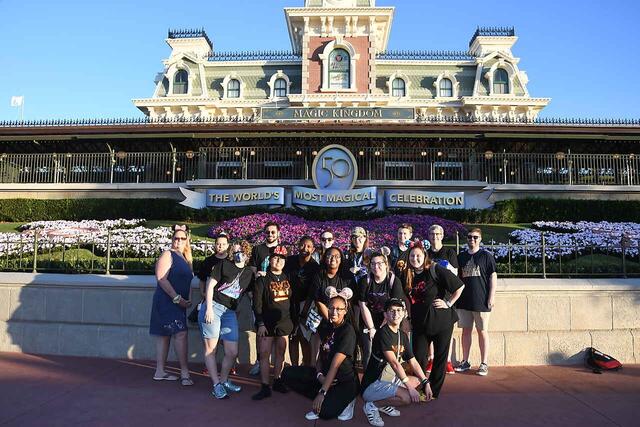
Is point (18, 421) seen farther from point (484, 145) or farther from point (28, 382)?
point (484, 145)

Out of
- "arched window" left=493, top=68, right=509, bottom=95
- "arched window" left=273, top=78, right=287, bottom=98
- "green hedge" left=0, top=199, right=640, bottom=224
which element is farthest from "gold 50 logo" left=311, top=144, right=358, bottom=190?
"arched window" left=493, top=68, right=509, bottom=95

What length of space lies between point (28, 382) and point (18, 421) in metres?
1.39

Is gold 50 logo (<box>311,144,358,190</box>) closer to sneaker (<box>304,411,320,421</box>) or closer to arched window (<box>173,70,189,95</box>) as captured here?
sneaker (<box>304,411,320,421</box>)

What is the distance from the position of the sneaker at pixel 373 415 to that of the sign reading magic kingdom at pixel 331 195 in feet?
42.0

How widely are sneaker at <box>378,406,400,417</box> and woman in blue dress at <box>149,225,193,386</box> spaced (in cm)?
245

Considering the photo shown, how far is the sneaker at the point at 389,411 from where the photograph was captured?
Answer: 4389mm

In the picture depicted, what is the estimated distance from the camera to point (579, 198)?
18.6m

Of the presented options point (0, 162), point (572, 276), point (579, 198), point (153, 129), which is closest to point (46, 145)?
point (0, 162)

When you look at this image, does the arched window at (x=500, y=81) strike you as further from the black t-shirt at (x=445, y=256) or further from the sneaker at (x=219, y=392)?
the sneaker at (x=219, y=392)

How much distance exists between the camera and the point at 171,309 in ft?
17.7

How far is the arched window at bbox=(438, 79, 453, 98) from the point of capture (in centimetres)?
3497

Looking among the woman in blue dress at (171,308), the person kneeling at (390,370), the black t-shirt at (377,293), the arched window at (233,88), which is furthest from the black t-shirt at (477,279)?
the arched window at (233,88)

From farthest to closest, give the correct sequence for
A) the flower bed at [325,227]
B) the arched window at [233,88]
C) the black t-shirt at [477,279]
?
the arched window at [233,88] → the flower bed at [325,227] → the black t-shirt at [477,279]

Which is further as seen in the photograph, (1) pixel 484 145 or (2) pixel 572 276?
(1) pixel 484 145
